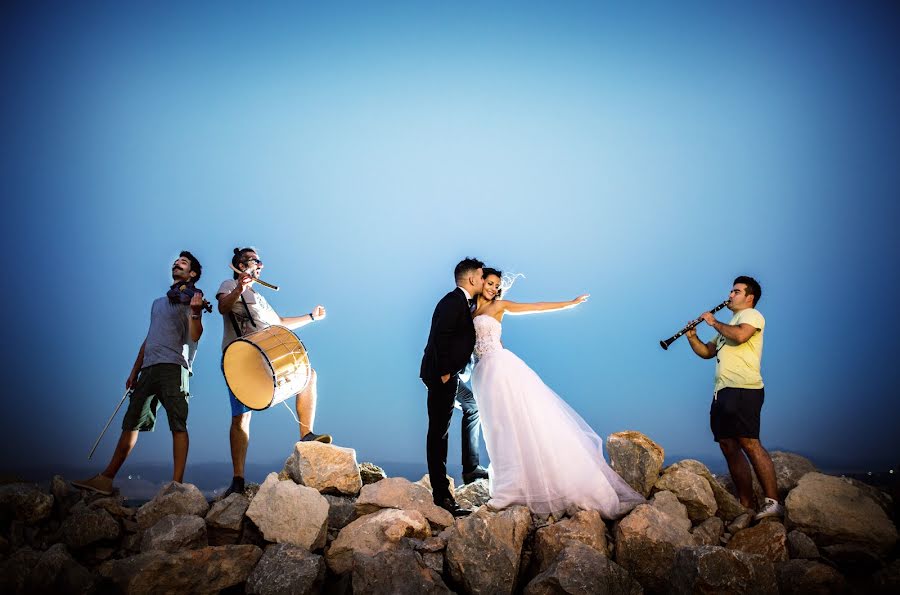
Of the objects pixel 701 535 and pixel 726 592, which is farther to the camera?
pixel 701 535

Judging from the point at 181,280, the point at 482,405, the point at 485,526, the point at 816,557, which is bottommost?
the point at 816,557

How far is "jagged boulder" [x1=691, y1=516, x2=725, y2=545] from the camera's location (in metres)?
4.54

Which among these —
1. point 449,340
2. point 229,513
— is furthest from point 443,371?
point 229,513

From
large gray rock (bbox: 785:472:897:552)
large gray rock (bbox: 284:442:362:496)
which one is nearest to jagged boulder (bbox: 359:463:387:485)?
large gray rock (bbox: 284:442:362:496)

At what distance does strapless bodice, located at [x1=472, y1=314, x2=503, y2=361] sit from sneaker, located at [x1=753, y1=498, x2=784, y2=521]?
9.69 feet

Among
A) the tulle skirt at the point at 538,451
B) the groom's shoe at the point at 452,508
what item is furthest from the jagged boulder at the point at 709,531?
the groom's shoe at the point at 452,508

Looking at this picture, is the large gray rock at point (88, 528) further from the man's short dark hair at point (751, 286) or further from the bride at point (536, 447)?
the man's short dark hair at point (751, 286)

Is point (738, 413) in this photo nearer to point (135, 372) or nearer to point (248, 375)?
point (248, 375)

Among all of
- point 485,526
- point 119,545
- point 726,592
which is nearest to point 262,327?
point 119,545

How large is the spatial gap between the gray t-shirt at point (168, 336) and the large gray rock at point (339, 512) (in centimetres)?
222

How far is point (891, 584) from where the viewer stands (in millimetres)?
3754

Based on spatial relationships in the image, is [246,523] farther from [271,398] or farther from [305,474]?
[271,398]

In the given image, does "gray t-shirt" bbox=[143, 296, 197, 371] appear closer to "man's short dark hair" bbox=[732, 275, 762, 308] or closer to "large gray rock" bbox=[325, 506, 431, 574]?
"large gray rock" bbox=[325, 506, 431, 574]

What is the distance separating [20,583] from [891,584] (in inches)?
265
